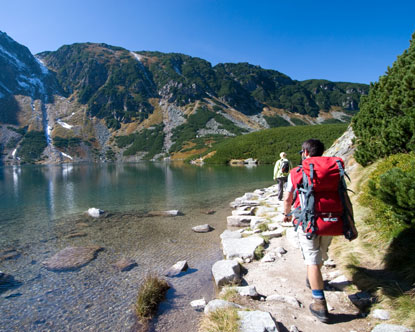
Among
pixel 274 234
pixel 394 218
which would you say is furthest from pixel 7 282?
pixel 394 218

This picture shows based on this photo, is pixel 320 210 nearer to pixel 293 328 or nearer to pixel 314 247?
pixel 314 247

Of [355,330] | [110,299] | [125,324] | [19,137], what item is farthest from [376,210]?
[19,137]

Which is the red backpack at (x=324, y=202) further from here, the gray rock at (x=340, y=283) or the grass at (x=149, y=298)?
the grass at (x=149, y=298)

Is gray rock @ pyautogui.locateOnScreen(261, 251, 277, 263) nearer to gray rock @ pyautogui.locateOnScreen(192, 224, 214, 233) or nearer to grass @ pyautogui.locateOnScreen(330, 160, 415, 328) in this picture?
grass @ pyautogui.locateOnScreen(330, 160, 415, 328)

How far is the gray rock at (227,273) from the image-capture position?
→ 20.5 feet

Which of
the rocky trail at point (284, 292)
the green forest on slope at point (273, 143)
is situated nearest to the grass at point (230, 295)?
the rocky trail at point (284, 292)

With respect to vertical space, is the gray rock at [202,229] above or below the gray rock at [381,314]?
below

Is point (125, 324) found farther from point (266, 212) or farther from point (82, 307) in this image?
point (266, 212)

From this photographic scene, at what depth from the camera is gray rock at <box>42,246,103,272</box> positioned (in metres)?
8.42

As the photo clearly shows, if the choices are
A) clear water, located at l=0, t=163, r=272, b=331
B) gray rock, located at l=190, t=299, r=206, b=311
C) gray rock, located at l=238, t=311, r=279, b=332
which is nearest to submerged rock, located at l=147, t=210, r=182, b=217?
clear water, located at l=0, t=163, r=272, b=331

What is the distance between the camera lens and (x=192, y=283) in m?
6.89

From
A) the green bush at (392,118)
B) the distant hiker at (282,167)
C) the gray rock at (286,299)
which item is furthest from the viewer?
the distant hiker at (282,167)

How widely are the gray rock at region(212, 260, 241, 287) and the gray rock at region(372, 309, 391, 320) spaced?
2947 millimetres

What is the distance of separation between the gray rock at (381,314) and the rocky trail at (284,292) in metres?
0.02
